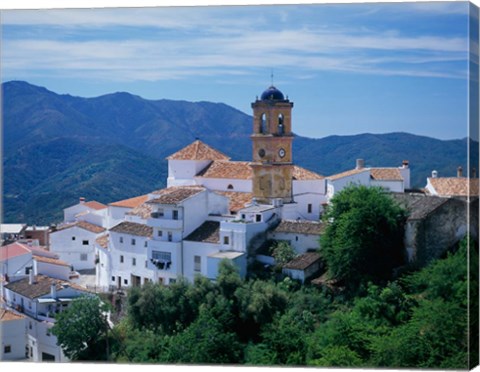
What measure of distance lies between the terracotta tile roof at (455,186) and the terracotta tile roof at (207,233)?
3740 millimetres

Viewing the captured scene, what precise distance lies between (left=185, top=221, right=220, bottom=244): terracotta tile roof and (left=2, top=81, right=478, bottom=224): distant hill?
210 cm

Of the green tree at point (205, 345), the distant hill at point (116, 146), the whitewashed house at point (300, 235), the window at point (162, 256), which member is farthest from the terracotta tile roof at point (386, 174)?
the green tree at point (205, 345)

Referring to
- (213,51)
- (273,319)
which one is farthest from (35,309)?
(213,51)

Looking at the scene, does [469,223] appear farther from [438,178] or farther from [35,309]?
[35,309]

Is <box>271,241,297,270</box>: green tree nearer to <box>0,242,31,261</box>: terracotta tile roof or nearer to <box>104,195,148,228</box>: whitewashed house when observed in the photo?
<box>104,195,148,228</box>: whitewashed house

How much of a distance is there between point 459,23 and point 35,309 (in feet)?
26.6

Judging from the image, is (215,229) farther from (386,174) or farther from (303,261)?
(386,174)

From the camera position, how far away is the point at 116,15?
35.8ft

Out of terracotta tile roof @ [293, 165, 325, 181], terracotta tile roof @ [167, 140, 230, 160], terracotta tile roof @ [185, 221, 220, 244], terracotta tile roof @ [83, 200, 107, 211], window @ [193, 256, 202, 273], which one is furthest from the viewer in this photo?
terracotta tile roof @ [83, 200, 107, 211]

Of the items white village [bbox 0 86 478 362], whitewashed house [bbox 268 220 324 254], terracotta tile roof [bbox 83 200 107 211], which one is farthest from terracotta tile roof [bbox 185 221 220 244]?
terracotta tile roof [bbox 83 200 107 211]

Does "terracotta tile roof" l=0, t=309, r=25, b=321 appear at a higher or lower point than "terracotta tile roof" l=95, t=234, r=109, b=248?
lower

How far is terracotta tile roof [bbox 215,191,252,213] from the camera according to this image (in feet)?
51.2

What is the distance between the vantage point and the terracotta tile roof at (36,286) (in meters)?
14.1

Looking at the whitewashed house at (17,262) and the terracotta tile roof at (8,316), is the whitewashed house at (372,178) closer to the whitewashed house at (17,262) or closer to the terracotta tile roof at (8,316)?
the whitewashed house at (17,262)
